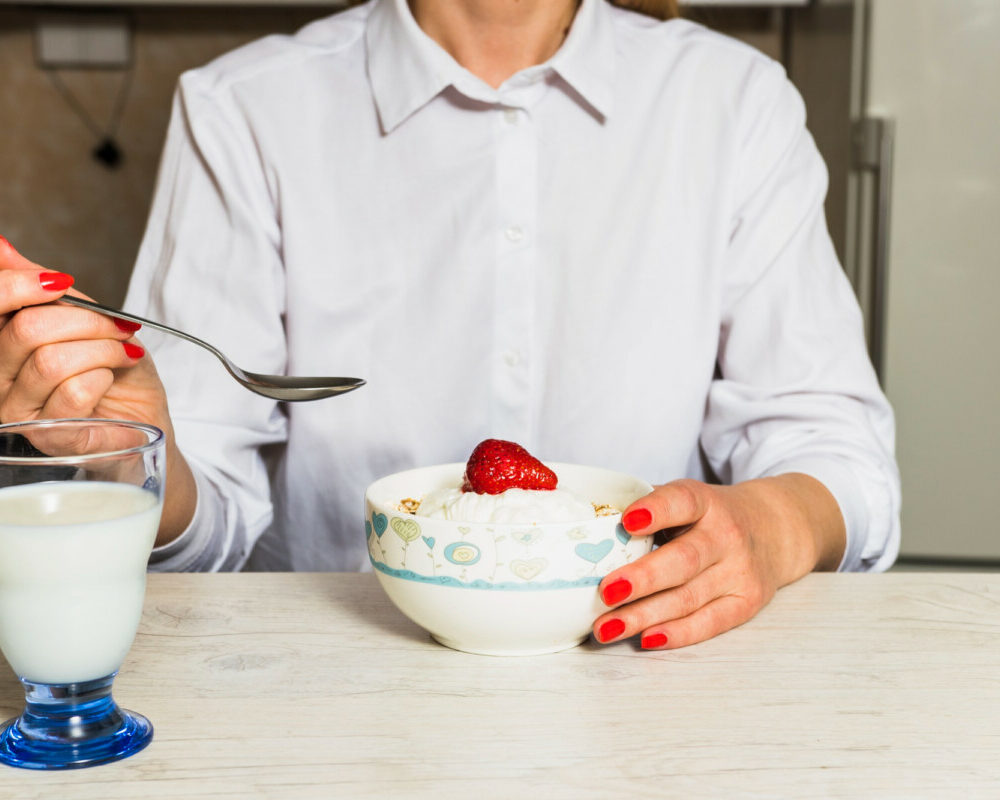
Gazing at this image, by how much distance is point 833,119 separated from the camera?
75.5 inches

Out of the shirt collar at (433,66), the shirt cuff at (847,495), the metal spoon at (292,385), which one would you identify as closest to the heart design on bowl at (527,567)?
the metal spoon at (292,385)

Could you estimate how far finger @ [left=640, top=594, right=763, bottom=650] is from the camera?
68 cm

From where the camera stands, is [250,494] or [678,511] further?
[250,494]

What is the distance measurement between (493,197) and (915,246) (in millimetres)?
951

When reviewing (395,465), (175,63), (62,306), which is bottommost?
(395,465)

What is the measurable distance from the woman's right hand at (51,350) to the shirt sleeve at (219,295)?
267mm

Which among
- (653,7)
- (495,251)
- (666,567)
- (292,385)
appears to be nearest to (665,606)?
(666,567)

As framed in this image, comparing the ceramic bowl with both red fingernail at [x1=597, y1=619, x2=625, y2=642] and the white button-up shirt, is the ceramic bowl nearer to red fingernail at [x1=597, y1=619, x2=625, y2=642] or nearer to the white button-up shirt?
red fingernail at [x1=597, y1=619, x2=625, y2=642]

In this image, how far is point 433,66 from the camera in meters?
1.10

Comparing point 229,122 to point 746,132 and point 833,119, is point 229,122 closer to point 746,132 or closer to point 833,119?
point 746,132

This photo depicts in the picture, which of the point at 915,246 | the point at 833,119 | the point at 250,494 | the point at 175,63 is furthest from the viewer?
the point at 175,63

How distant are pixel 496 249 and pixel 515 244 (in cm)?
2

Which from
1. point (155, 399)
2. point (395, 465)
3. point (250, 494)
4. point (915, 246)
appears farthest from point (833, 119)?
point (155, 399)

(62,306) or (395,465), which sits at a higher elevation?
(62,306)
